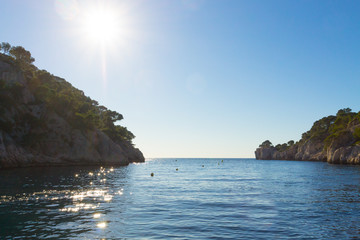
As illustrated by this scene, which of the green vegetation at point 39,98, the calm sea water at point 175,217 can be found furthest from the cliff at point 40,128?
the calm sea water at point 175,217

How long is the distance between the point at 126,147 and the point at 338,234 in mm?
129198

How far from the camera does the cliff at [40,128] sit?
62.8 metres

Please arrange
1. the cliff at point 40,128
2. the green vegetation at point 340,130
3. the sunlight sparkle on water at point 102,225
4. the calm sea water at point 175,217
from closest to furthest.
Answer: the calm sea water at point 175,217
the sunlight sparkle on water at point 102,225
the cliff at point 40,128
the green vegetation at point 340,130

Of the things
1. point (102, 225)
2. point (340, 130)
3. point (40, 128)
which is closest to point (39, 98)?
point (40, 128)

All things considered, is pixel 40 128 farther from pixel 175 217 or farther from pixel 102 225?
pixel 175 217

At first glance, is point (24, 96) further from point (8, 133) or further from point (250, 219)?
point (250, 219)

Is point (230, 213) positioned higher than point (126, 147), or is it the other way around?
point (126, 147)

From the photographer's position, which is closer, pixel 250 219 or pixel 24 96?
pixel 250 219

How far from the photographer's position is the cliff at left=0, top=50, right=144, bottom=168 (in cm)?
6284

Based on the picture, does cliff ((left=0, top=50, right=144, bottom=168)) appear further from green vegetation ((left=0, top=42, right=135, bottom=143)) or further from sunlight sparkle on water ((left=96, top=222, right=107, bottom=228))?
sunlight sparkle on water ((left=96, top=222, right=107, bottom=228))

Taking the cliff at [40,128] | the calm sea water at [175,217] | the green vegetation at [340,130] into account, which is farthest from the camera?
the green vegetation at [340,130]

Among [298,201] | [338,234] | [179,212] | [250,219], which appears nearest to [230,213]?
[250,219]

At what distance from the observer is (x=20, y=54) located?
99.1 meters

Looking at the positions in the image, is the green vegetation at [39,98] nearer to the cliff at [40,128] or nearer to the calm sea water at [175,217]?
the cliff at [40,128]
